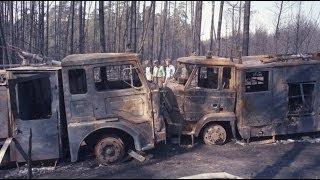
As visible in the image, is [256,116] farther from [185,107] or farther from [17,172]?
[17,172]

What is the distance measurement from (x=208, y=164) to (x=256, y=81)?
3138 millimetres

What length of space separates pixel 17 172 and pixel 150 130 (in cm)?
297

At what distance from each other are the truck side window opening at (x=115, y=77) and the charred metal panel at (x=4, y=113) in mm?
1951

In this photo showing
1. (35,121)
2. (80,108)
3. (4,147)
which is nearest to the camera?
(4,147)

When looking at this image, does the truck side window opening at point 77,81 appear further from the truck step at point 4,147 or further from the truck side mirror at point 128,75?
the truck step at point 4,147

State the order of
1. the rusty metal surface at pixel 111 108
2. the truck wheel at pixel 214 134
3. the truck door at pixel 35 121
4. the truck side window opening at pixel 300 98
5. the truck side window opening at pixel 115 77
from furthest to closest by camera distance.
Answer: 1. the truck side window opening at pixel 300 98
2. the truck wheel at pixel 214 134
3. the truck side window opening at pixel 115 77
4. the rusty metal surface at pixel 111 108
5. the truck door at pixel 35 121

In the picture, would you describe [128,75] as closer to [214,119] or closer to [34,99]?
[34,99]

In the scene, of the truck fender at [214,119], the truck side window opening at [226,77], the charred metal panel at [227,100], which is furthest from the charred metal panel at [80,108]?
the truck side window opening at [226,77]

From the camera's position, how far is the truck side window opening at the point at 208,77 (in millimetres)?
10648

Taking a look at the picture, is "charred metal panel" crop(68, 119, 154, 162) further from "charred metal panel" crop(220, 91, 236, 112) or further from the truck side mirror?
"charred metal panel" crop(220, 91, 236, 112)

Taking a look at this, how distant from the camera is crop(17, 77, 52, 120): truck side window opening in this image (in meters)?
8.99

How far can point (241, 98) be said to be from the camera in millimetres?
10516

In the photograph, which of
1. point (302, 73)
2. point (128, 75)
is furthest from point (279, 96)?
point (128, 75)

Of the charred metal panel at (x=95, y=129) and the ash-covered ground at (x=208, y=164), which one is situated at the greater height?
the charred metal panel at (x=95, y=129)
